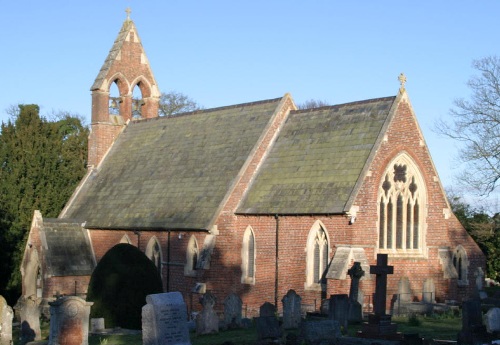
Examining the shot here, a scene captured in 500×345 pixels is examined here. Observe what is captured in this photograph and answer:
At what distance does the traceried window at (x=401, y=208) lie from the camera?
29.8 metres

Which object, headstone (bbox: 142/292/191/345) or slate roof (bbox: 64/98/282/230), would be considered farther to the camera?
slate roof (bbox: 64/98/282/230)

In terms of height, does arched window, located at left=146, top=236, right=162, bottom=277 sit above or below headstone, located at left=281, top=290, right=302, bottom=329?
above

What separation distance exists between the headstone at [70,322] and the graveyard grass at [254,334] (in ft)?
2.35

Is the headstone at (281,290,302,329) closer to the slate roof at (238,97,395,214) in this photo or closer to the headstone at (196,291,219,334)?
the headstone at (196,291,219,334)

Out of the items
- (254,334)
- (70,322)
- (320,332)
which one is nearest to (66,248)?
(254,334)

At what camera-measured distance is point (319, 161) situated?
31.0 m

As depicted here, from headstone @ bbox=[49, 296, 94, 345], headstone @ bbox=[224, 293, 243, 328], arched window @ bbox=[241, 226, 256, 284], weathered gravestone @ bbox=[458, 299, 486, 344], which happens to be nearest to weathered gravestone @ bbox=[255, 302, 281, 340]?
headstone @ bbox=[49, 296, 94, 345]

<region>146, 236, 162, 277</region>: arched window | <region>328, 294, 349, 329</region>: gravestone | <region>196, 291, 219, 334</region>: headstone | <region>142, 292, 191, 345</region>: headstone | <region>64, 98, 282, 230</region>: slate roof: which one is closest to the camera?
<region>142, 292, 191, 345</region>: headstone

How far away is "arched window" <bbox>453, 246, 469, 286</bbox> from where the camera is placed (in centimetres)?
3241

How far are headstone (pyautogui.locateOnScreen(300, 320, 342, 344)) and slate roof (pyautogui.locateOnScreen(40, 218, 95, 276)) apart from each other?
18.3m

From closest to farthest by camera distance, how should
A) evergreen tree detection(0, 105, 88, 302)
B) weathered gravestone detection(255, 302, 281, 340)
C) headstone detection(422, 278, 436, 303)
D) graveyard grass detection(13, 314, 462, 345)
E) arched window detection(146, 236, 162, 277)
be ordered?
weathered gravestone detection(255, 302, 281, 340) → graveyard grass detection(13, 314, 462, 345) → headstone detection(422, 278, 436, 303) → arched window detection(146, 236, 162, 277) → evergreen tree detection(0, 105, 88, 302)

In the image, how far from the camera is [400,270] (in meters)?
30.0

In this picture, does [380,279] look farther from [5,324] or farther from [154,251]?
[154,251]

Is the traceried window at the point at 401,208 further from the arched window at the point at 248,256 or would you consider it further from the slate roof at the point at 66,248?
the slate roof at the point at 66,248
